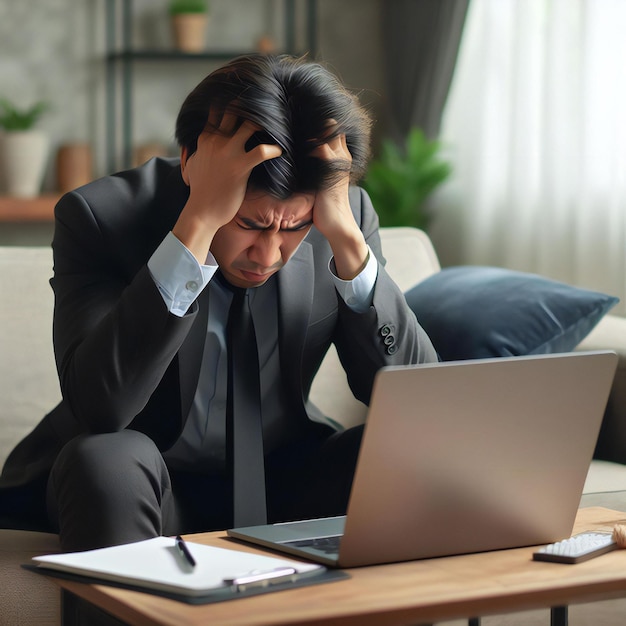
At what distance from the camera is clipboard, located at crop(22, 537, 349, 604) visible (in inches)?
A: 33.9

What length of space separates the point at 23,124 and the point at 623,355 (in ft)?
9.51

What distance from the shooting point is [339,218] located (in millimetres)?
1435

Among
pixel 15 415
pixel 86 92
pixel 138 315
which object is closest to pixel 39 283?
pixel 15 415

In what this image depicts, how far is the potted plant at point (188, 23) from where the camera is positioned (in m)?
4.28

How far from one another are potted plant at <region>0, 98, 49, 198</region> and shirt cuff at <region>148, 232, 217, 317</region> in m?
3.02

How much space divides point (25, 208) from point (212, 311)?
2.74m

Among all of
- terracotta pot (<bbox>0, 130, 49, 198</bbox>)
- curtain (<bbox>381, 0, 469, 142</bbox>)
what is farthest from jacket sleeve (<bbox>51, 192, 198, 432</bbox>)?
terracotta pot (<bbox>0, 130, 49, 198</bbox>)

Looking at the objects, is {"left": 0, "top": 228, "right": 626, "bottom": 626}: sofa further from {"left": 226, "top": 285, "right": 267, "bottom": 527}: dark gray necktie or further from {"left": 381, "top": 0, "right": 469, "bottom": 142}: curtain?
{"left": 381, "top": 0, "right": 469, "bottom": 142}: curtain

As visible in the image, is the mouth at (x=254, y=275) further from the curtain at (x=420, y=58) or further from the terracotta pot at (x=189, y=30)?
the terracotta pot at (x=189, y=30)

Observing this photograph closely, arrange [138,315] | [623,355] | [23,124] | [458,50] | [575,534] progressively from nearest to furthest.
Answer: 1. [575,534]
2. [138,315]
3. [623,355]
4. [458,50]
5. [23,124]

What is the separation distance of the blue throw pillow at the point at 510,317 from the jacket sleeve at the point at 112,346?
696 millimetres

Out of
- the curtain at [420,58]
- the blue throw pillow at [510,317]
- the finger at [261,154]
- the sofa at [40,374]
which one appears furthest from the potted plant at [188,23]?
the finger at [261,154]

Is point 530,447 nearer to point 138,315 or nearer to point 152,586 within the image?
point 152,586

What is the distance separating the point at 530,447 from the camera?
1.02m
